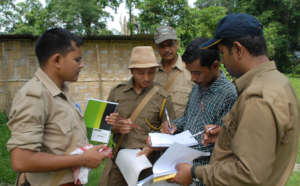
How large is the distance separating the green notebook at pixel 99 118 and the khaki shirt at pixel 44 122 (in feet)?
0.53

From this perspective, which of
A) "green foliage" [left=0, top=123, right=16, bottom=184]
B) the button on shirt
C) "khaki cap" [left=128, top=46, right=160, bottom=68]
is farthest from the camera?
"green foliage" [left=0, top=123, right=16, bottom=184]

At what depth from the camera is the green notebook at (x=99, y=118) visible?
1.99 meters

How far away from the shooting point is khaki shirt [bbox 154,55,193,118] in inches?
122

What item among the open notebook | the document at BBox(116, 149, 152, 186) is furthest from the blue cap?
the document at BBox(116, 149, 152, 186)

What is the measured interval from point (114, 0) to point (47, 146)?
10.2m

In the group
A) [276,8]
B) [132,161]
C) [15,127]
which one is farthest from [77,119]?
[276,8]

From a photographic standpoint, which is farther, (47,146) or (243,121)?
(47,146)

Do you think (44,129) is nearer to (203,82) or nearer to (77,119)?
(77,119)

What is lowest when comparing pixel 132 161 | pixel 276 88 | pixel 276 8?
pixel 132 161

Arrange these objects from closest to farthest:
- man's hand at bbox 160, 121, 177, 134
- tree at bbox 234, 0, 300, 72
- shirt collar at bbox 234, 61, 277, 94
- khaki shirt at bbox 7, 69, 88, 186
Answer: shirt collar at bbox 234, 61, 277, 94 < khaki shirt at bbox 7, 69, 88, 186 < man's hand at bbox 160, 121, 177, 134 < tree at bbox 234, 0, 300, 72

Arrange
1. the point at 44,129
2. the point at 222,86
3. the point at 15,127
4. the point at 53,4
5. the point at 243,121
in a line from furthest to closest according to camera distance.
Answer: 1. the point at 53,4
2. the point at 222,86
3. the point at 44,129
4. the point at 15,127
5. the point at 243,121

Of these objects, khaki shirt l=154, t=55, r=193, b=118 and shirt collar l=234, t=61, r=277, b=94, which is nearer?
shirt collar l=234, t=61, r=277, b=94

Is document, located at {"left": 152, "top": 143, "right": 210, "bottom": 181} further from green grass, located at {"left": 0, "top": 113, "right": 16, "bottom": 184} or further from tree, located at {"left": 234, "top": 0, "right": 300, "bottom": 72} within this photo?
tree, located at {"left": 234, "top": 0, "right": 300, "bottom": 72}

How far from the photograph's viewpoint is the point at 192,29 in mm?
10586
